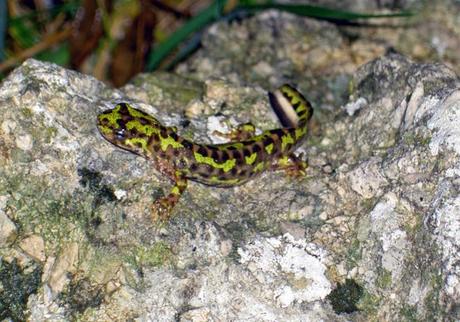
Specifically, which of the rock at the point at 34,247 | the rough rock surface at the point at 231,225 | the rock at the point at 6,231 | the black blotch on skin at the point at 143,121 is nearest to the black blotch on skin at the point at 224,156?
the rough rock surface at the point at 231,225

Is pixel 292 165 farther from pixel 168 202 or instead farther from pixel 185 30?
pixel 185 30

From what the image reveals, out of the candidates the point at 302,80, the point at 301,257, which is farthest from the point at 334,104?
the point at 301,257

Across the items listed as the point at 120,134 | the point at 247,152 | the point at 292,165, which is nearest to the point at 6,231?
the point at 120,134

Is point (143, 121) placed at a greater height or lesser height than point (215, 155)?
greater

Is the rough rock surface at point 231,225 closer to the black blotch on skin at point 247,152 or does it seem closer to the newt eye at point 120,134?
the newt eye at point 120,134

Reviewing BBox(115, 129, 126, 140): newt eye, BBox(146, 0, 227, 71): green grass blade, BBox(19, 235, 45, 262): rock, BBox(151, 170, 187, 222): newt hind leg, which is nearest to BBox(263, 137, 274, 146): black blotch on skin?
BBox(151, 170, 187, 222): newt hind leg

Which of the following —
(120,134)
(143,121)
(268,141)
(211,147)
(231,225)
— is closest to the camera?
(231,225)

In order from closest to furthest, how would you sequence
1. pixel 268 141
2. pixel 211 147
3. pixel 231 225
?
pixel 231 225
pixel 211 147
pixel 268 141
